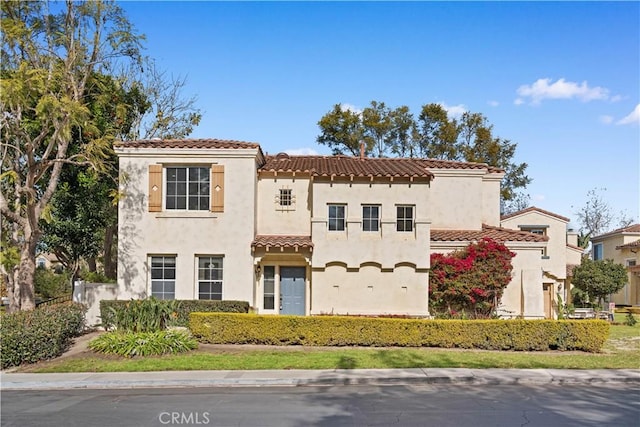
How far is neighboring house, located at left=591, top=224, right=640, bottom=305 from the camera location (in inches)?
1571

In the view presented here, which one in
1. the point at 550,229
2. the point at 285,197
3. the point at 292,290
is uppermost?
the point at 285,197

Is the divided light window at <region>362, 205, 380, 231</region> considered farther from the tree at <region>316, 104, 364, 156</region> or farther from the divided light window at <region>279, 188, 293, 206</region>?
the tree at <region>316, 104, 364, 156</region>

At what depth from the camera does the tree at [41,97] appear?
16.2 m

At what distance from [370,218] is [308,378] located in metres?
9.44

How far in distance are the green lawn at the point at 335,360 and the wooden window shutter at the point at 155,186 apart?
6400mm

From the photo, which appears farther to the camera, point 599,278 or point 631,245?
point 631,245

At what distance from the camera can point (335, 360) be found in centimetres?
1441

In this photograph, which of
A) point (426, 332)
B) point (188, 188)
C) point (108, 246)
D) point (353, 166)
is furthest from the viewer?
point (108, 246)

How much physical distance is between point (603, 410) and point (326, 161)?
15917 millimetres

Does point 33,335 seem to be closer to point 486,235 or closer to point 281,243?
point 281,243

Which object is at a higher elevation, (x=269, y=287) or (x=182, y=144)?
(x=182, y=144)

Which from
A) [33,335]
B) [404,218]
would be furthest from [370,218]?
[33,335]

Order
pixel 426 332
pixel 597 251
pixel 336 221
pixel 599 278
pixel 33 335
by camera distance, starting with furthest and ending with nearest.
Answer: pixel 597 251 → pixel 599 278 → pixel 336 221 → pixel 426 332 → pixel 33 335

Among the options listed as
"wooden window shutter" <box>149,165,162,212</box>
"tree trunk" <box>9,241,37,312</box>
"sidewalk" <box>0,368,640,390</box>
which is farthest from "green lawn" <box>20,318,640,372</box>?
"wooden window shutter" <box>149,165,162,212</box>
